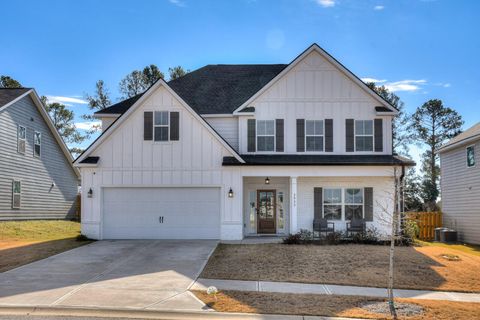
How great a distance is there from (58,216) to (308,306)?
24462 mm

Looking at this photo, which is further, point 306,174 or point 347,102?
point 347,102

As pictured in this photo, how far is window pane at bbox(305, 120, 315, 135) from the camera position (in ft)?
75.5

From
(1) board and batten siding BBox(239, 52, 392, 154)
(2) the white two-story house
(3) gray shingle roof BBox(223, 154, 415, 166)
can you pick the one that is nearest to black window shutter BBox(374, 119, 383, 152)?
(2) the white two-story house

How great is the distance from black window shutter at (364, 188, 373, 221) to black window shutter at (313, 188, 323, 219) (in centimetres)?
200

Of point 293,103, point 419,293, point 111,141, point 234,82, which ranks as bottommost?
point 419,293

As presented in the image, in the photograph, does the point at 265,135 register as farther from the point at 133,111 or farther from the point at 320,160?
the point at 133,111

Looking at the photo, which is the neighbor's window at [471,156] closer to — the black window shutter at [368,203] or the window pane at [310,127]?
the black window shutter at [368,203]

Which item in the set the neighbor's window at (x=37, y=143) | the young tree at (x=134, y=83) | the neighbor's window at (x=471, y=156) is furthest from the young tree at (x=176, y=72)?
the neighbor's window at (x=471, y=156)

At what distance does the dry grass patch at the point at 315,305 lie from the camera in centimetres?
1038

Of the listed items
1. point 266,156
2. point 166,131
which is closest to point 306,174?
point 266,156

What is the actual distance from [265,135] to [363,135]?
4472 mm

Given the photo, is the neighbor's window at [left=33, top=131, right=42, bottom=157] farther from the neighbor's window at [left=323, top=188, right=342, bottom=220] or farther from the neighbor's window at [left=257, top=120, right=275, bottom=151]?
the neighbor's window at [left=323, top=188, right=342, bottom=220]

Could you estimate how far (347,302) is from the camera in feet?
37.2

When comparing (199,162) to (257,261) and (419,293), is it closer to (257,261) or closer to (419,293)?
(257,261)
